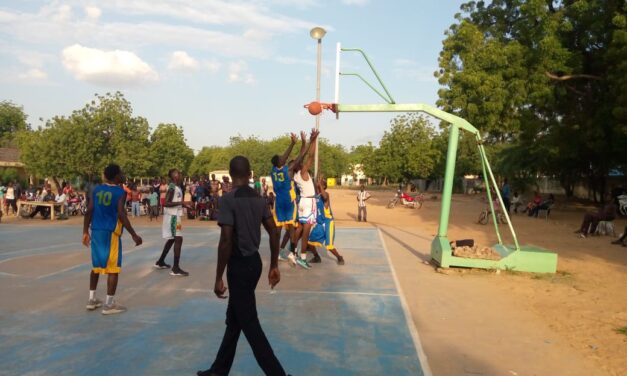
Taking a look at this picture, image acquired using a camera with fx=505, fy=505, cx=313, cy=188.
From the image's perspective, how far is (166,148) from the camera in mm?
41500

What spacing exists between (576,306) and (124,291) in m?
6.40

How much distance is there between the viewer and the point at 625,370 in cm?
471

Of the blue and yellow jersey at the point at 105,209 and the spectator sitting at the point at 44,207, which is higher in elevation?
Answer: the blue and yellow jersey at the point at 105,209

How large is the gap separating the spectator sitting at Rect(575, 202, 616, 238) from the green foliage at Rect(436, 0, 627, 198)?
3033mm

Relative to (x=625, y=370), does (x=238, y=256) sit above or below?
above

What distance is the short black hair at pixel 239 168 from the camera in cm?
418

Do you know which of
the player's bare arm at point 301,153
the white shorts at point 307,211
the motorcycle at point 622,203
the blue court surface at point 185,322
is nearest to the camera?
the blue court surface at point 185,322

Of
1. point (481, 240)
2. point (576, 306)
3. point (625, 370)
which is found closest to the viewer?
point (625, 370)

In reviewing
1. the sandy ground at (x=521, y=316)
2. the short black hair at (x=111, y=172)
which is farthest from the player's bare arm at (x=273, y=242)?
the short black hair at (x=111, y=172)

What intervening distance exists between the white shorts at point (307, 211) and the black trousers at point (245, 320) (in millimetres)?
5060

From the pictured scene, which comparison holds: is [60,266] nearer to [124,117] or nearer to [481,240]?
[481,240]

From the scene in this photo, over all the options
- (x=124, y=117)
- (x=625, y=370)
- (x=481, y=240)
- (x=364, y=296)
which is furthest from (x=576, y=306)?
(x=124, y=117)

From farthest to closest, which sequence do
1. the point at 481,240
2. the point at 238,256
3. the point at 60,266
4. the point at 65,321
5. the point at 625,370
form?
the point at 481,240 → the point at 60,266 → the point at 65,321 → the point at 625,370 → the point at 238,256

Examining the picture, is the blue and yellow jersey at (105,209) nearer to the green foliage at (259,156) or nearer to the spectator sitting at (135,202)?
the spectator sitting at (135,202)
